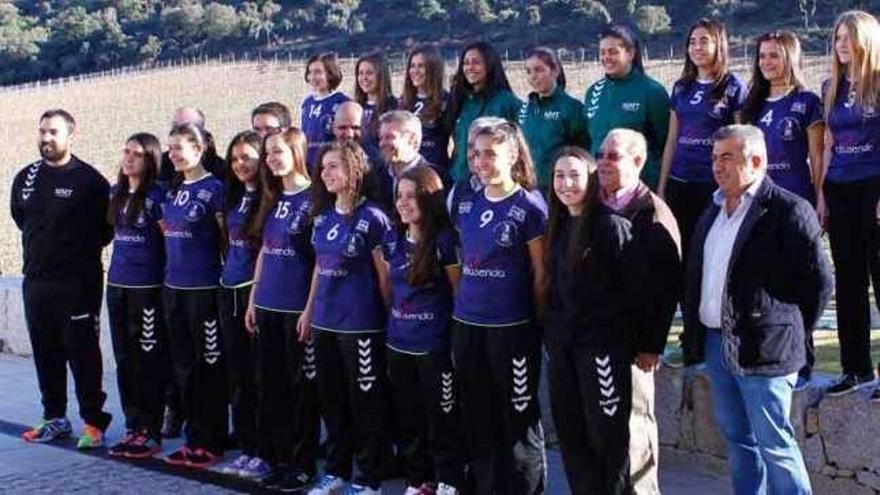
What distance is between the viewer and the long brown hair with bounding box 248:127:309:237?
6.71m

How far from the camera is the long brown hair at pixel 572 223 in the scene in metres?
5.41

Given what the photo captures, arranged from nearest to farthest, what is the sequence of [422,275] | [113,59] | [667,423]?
1. [422,275]
2. [667,423]
3. [113,59]

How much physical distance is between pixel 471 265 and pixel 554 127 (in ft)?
4.88

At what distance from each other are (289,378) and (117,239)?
4.73 feet

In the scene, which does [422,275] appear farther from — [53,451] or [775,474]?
[53,451]

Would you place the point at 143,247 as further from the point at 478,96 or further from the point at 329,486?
the point at 478,96

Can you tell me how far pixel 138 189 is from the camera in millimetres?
7484

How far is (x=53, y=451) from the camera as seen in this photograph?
775 centimetres

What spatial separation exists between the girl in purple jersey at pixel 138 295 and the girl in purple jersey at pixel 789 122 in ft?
10.6

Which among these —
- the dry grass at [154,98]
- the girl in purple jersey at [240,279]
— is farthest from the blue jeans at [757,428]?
the dry grass at [154,98]

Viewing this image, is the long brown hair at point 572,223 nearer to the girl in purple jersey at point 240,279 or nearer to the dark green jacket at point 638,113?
the dark green jacket at point 638,113

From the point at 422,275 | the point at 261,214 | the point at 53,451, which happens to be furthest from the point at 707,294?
the point at 53,451

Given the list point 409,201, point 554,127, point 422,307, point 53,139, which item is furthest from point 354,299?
point 53,139

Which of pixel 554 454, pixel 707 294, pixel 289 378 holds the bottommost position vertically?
pixel 554 454
